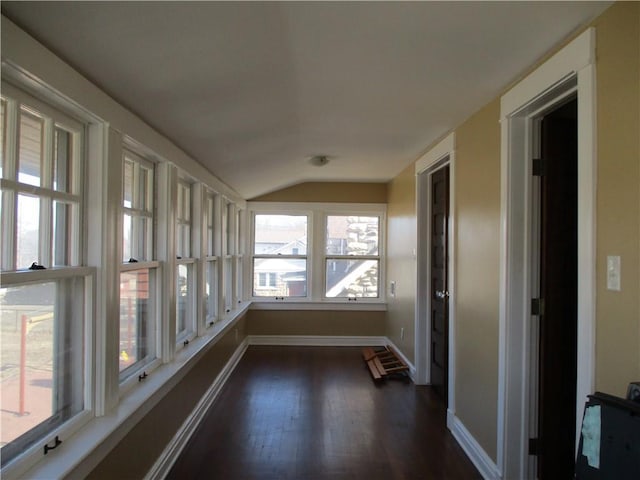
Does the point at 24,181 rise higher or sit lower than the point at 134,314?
higher

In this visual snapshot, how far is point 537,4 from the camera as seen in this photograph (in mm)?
1427

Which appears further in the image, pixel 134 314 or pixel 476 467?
pixel 476 467

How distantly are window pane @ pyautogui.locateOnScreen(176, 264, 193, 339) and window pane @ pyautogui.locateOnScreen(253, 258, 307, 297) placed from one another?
2.56m

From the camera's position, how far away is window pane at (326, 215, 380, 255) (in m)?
5.87

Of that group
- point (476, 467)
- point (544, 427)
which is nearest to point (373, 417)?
point (476, 467)

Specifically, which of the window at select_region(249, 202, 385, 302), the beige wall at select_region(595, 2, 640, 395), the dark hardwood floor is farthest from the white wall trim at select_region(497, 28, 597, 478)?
the window at select_region(249, 202, 385, 302)

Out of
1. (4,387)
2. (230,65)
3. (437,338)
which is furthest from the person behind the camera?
(437,338)

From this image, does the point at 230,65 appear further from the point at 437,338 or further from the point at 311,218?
the point at 311,218

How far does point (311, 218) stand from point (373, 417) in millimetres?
3135

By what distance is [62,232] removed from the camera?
1594mm

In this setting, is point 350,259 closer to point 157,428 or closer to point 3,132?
point 157,428

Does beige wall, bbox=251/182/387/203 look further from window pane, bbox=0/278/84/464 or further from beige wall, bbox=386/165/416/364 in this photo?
window pane, bbox=0/278/84/464

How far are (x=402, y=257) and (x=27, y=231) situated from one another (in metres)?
3.99

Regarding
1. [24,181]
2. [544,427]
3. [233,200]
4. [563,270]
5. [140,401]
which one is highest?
[233,200]
